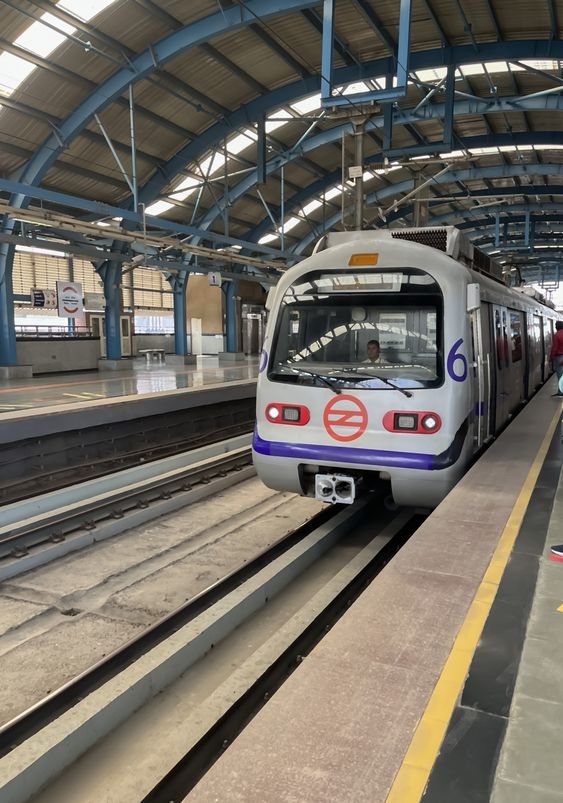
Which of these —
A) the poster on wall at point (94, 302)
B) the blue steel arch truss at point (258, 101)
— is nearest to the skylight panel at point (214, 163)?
the blue steel arch truss at point (258, 101)

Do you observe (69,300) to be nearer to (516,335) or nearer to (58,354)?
(58,354)

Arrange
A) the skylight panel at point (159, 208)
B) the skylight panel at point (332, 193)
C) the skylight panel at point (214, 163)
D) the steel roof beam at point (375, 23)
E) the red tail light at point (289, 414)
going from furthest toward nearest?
the skylight panel at point (332, 193)
the skylight panel at point (159, 208)
the skylight panel at point (214, 163)
the steel roof beam at point (375, 23)
the red tail light at point (289, 414)

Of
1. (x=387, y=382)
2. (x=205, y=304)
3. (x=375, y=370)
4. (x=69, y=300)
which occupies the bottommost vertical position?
(x=387, y=382)

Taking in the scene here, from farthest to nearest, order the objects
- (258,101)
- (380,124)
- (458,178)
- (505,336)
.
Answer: (458,178) → (380,124) → (258,101) → (505,336)

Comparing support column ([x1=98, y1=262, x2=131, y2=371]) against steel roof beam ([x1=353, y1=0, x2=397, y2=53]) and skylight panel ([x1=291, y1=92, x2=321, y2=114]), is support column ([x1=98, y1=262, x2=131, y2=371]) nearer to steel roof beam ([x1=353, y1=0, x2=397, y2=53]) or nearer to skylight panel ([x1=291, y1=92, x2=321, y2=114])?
skylight panel ([x1=291, y1=92, x2=321, y2=114])

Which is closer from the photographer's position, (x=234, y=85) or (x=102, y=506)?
(x=102, y=506)

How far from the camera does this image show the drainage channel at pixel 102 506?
632cm

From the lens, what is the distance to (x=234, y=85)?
18.3 metres

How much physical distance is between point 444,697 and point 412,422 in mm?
3158

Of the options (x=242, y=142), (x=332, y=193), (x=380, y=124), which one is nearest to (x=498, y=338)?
(x=380, y=124)

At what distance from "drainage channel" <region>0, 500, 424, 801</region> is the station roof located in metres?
7.35

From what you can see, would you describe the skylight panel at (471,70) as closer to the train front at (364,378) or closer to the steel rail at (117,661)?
the train front at (364,378)

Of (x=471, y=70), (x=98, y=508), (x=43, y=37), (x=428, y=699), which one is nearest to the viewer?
(x=428, y=699)

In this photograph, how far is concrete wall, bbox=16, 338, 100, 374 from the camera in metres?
21.4
